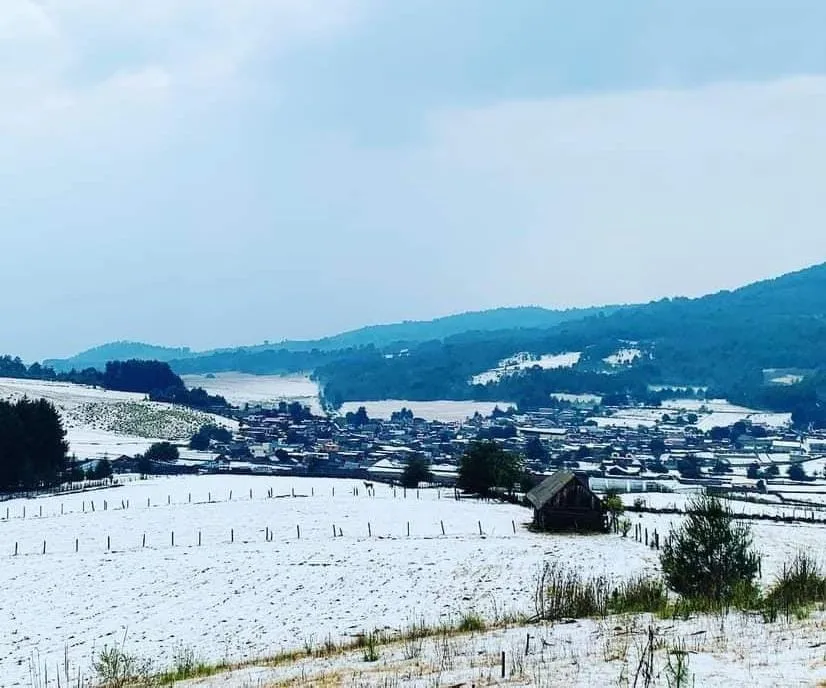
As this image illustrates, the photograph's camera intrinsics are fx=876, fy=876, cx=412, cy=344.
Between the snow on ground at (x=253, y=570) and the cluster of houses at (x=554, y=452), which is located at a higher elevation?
the snow on ground at (x=253, y=570)

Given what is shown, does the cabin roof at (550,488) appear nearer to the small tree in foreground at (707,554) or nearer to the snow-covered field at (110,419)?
the small tree in foreground at (707,554)

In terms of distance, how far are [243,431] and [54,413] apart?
7118cm

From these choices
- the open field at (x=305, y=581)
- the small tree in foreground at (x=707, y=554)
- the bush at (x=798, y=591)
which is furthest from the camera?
the small tree in foreground at (x=707, y=554)

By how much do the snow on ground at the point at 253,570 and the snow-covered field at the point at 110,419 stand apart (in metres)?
49.9

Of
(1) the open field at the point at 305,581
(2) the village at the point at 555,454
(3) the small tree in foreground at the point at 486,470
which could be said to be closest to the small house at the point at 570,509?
(1) the open field at the point at 305,581

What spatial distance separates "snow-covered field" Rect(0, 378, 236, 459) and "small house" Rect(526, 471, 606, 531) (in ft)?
217

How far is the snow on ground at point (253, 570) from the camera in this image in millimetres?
25453

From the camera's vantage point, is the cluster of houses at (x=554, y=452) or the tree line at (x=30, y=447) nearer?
the tree line at (x=30, y=447)

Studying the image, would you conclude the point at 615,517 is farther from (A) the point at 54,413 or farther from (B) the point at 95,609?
(A) the point at 54,413

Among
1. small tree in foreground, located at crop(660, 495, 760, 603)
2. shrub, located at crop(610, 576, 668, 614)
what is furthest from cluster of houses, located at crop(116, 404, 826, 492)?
shrub, located at crop(610, 576, 668, 614)

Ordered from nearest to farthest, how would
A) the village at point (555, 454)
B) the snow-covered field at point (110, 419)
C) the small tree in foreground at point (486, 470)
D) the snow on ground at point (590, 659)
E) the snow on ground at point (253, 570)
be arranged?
the snow on ground at point (590, 659) < the snow on ground at point (253, 570) < the small tree in foreground at point (486, 470) < the village at point (555, 454) < the snow-covered field at point (110, 419)

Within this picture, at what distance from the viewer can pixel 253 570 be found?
118ft

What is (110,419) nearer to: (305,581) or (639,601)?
(305,581)

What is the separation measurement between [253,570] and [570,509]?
831 inches
